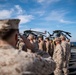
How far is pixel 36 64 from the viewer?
7.29ft

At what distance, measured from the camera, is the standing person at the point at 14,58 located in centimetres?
215

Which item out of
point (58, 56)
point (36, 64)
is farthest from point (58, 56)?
point (36, 64)

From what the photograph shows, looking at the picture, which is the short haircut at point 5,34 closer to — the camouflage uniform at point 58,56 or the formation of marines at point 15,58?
the formation of marines at point 15,58

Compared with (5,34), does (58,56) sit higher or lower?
lower

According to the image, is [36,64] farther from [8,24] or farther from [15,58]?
[8,24]

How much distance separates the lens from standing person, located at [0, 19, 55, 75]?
7.07ft

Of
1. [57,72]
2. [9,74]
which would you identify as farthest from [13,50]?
[57,72]

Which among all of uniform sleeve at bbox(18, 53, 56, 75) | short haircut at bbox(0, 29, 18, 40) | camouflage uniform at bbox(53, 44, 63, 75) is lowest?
camouflage uniform at bbox(53, 44, 63, 75)

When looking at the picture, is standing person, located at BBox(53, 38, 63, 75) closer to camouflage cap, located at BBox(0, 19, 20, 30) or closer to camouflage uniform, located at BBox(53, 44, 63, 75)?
camouflage uniform, located at BBox(53, 44, 63, 75)

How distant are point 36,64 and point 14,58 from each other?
203 millimetres

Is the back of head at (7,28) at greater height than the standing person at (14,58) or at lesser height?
greater

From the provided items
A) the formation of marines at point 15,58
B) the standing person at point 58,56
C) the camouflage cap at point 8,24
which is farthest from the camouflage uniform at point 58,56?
the camouflage cap at point 8,24

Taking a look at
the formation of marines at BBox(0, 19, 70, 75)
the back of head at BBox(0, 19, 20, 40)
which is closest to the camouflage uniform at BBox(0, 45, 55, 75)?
the formation of marines at BBox(0, 19, 70, 75)

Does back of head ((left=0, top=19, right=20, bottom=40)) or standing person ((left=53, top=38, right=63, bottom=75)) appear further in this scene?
standing person ((left=53, top=38, right=63, bottom=75))
